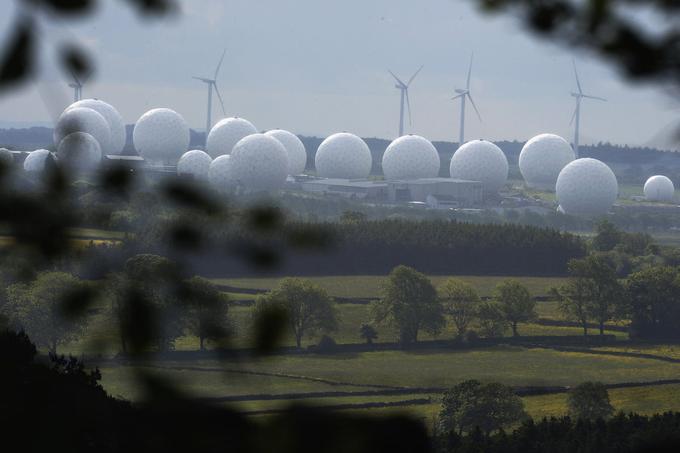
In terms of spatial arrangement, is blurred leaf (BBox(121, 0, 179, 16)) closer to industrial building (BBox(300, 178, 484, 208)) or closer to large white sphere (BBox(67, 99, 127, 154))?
industrial building (BBox(300, 178, 484, 208))

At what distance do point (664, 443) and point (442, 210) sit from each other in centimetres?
8960

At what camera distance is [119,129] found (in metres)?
111

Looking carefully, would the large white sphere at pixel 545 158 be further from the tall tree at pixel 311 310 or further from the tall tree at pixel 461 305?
the tall tree at pixel 311 310

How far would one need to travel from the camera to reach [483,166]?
10538cm

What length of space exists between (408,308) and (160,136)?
233 feet

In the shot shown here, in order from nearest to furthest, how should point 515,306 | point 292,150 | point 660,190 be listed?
point 515,306, point 292,150, point 660,190

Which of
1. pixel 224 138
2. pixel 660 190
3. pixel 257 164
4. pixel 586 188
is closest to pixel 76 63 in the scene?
pixel 257 164

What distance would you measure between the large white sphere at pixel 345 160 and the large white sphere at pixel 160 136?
13080 mm

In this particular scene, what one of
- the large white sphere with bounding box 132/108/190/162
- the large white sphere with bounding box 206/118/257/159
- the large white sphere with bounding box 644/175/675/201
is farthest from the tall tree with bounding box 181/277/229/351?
the large white sphere with bounding box 644/175/675/201

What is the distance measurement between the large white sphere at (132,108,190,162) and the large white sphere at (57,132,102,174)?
10692cm

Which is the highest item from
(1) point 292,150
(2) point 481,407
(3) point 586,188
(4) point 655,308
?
(1) point 292,150

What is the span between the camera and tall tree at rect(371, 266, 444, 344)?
1655 inches

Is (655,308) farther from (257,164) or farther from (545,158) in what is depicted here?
(545,158)

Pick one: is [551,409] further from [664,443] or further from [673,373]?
[664,443]
